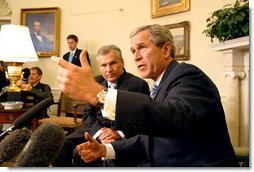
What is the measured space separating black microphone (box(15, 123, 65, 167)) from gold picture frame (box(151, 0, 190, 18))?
1149 mm

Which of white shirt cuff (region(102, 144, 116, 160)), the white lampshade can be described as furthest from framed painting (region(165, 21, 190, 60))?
the white lampshade

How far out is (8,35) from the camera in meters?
1.97

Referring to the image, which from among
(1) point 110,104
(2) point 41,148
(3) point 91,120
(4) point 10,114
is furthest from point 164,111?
(4) point 10,114

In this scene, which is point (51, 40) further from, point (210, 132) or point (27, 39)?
point (210, 132)

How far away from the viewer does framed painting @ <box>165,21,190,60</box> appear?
1.63 metres

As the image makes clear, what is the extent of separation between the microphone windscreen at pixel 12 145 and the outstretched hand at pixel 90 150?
1.47 feet

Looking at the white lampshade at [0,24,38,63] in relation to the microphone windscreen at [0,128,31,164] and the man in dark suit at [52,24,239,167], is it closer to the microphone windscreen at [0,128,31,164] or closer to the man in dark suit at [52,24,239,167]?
the man in dark suit at [52,24,239,167]

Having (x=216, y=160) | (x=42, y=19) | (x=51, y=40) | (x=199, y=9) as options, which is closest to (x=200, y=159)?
(x=216, y=160)

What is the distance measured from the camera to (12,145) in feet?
2.27

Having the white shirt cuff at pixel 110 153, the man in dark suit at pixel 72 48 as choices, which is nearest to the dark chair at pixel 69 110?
the man in dark suit at pixel 72 48

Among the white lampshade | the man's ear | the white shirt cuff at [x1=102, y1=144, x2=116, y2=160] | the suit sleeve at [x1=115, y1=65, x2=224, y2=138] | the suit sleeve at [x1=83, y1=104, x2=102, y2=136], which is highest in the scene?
the white lampshade

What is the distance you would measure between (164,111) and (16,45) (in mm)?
1636

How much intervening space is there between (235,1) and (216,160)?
86 cm

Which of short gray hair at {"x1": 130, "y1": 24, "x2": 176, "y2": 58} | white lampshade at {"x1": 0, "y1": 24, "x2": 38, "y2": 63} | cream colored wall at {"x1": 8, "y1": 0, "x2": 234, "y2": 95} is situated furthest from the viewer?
white lampshade at {"x1": 0, "y1": 24, "x2": 38, "y2": 63}
